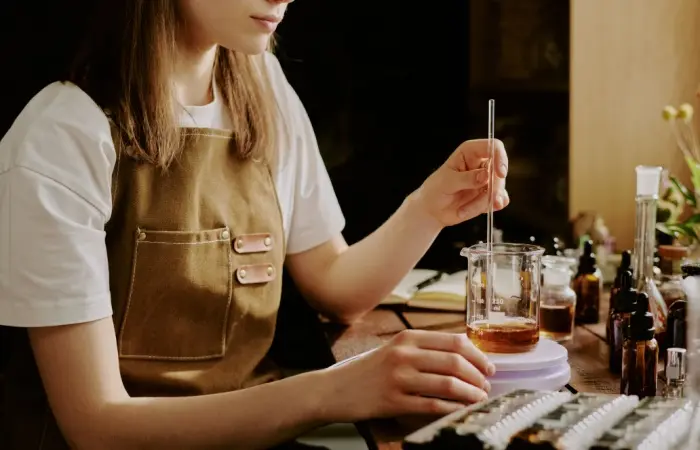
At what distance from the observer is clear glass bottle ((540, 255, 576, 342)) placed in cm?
138

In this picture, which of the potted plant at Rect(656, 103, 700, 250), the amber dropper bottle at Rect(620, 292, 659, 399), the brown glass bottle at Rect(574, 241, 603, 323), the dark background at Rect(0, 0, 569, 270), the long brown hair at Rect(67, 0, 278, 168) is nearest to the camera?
the amber dropper bottle at Rect(620, 292, 659, 399)

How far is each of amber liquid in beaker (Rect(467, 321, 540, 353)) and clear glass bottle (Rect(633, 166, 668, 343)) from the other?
231 millimetres

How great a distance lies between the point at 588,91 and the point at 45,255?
5.42ft

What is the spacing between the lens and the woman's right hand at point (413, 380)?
92 cm

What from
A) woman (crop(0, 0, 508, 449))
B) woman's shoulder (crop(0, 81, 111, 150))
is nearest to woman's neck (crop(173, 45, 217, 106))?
woman (crop(0, 0, 508, 449))

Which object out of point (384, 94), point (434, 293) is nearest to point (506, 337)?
point (434, 293)

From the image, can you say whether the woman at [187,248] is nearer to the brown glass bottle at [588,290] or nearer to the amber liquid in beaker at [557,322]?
the amber liquid in beaker at [557,322]

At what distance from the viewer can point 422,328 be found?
1.52m

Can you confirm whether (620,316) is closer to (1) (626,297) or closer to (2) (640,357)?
(1) (626,297)

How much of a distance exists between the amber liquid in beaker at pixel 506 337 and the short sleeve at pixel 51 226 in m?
0.51

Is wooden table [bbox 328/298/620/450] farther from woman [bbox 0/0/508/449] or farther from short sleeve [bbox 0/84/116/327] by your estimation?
short sleeve [bbox 0/84/116/327]

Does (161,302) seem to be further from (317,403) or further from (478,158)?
(478,158)

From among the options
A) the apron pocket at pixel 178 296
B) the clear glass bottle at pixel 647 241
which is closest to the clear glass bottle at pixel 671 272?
the clear glass bottle at pixel 647 241

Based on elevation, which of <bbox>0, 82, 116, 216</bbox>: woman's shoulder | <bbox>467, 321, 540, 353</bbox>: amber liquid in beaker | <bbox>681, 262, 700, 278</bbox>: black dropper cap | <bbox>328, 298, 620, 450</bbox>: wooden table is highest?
<bbox>0, 82, 116, 216</bbox>: woman's shoulder
